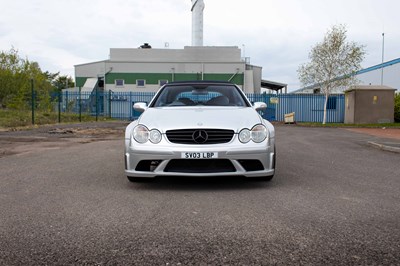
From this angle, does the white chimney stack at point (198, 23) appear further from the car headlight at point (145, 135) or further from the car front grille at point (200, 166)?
the car front grille at point (200, 166)

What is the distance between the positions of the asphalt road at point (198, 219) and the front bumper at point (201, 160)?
0.27m

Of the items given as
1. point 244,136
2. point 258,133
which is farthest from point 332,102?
point 244,136

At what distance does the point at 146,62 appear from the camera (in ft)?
120

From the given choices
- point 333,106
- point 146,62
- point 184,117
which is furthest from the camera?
point 146,62

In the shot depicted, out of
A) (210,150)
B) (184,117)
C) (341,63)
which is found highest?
(341,63)

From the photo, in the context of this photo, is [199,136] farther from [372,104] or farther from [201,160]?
[372,104]

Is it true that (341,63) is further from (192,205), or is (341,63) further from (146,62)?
(192,205)

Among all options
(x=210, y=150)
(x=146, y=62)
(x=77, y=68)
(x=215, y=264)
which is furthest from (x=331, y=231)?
(x=77, y=68)

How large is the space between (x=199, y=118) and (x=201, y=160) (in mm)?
633

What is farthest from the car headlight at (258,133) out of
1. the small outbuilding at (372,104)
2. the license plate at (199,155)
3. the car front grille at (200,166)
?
the small outbuilding at (372,104)

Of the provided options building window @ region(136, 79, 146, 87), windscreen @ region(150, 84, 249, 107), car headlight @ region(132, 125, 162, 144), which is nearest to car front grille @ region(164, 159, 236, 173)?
car headlight @ region(132, 125, 162, 144)

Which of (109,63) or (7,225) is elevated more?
(109,63)

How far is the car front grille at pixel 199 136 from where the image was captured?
4.68 metres

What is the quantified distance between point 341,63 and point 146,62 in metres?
18.8
